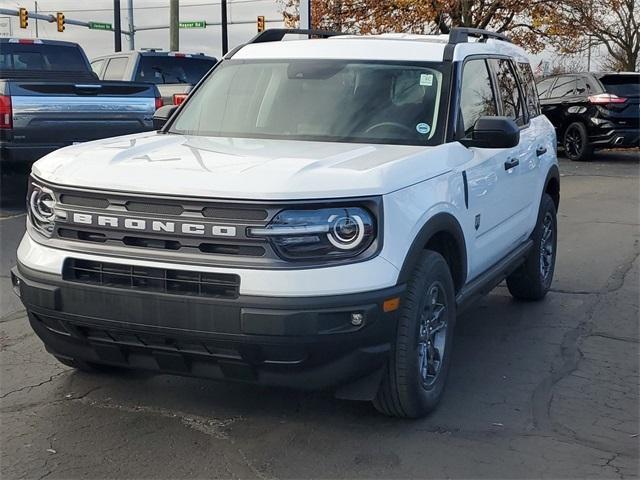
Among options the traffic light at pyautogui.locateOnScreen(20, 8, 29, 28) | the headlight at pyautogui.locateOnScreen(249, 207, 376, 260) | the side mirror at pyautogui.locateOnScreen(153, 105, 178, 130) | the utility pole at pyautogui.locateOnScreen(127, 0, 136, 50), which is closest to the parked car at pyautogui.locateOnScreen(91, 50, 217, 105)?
the side mirror at pyautogui.locateOnScreen(153, 105, 178, 130)

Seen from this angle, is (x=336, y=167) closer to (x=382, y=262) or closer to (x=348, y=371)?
(x=382, y=262)

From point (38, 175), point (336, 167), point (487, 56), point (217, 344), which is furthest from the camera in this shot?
point (487, 56)

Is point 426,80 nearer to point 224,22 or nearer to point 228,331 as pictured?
point 228,331

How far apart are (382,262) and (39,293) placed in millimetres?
1530

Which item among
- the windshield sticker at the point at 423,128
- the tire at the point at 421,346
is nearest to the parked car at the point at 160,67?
the windshield sticker at the point at 423,128

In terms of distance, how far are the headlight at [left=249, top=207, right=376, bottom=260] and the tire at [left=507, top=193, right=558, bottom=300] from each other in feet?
9.96

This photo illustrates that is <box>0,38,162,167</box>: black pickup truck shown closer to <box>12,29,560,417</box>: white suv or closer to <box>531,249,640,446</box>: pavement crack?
<box>12,29,560,417</box>: white suv

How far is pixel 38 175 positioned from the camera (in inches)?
161

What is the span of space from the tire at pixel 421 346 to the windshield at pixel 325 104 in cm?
89

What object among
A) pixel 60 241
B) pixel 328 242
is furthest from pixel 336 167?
pixel 60 241

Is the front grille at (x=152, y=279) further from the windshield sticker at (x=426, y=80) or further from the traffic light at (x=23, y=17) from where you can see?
the traffic light at (x=23, y=17)

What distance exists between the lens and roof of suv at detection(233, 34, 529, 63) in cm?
510

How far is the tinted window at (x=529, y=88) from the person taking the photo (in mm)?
6469

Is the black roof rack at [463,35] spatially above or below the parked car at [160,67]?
above
